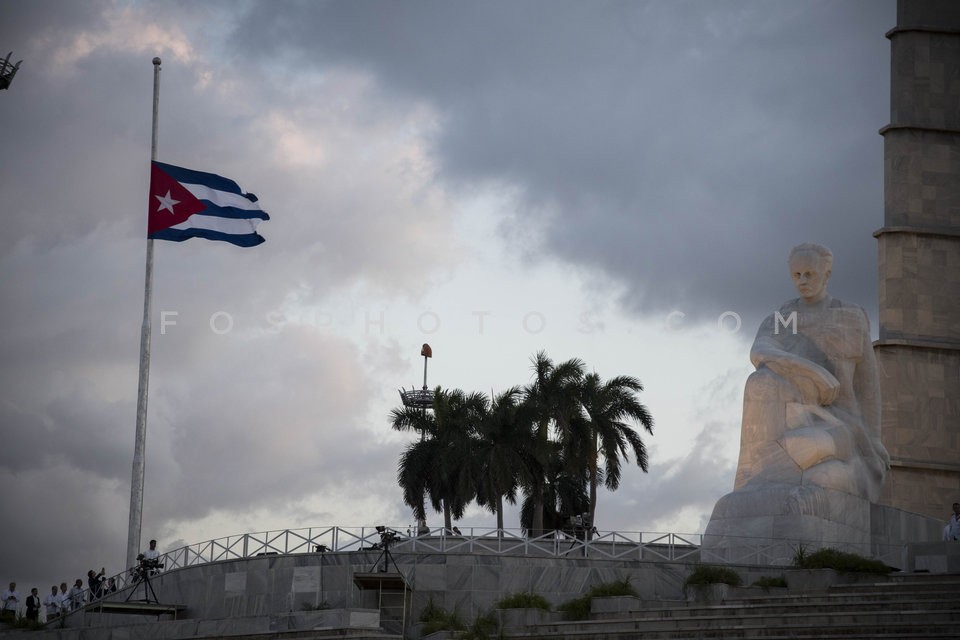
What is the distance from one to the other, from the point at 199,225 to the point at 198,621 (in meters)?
9.02

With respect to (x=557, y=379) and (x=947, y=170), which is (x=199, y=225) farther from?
(x=947, y=170)

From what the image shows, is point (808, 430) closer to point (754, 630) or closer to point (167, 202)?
point (754, 630)

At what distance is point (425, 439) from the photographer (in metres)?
46.1

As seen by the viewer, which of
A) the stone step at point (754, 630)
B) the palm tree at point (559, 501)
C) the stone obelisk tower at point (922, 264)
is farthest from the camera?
the palm tree at point (559, 501)

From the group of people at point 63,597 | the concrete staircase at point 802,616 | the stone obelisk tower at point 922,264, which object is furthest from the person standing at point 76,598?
the stone obelisk tower at point 922,264

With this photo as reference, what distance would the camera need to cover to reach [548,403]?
1636 inches

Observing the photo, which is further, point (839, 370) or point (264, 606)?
point (839, 370)

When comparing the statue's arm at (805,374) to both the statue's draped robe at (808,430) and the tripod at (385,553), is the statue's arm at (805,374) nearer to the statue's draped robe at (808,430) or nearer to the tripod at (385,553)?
the statue's draped robe at (808,430)

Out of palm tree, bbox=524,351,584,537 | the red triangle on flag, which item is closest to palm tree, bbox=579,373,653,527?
palm tree, bbox=524,351,584,537

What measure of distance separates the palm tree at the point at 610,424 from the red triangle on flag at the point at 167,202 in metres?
14.0

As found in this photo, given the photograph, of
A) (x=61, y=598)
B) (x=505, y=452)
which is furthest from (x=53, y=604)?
(x=505, y=452)

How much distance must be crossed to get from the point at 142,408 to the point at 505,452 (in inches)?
502

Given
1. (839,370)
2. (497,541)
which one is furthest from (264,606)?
(839,370)

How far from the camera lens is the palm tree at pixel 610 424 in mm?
41656
